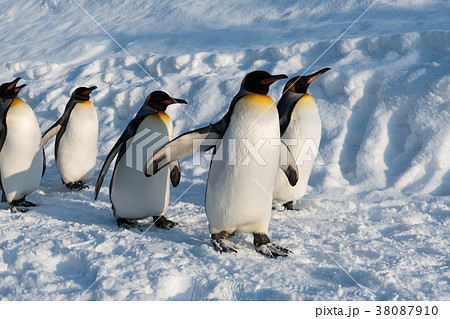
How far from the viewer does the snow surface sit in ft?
8.43

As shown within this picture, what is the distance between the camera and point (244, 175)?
2.93 m

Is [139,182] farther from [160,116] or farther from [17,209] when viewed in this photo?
[17,209]

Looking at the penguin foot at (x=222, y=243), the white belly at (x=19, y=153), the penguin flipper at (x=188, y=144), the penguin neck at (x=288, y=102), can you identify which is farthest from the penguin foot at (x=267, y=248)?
the white belly at (x=19, y=153)

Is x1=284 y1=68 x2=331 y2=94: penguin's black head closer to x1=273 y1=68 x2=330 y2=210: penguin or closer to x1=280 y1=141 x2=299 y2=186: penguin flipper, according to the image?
x1=273 y1=68 x2=330 y2=210: penguin

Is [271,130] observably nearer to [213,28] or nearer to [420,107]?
[420,107]

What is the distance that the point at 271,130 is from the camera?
9.58 ft

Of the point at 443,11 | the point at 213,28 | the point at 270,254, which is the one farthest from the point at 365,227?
the point at 213,28

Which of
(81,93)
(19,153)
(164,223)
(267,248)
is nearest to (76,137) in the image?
(81,93)

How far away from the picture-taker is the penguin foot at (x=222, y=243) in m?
2.96

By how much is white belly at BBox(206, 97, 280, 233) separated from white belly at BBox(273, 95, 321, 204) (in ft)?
3.08

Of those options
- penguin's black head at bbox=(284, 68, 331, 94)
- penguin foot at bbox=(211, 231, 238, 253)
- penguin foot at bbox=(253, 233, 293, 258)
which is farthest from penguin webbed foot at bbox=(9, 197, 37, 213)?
penguin's black head at bbox=(284, 68, 331, 94)

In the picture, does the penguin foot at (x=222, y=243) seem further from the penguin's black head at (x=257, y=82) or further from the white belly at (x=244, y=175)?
the penguin's black head at (x=257, y=82)

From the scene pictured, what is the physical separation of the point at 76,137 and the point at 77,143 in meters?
0.06

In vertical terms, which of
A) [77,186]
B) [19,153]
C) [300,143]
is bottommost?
[77,186]
